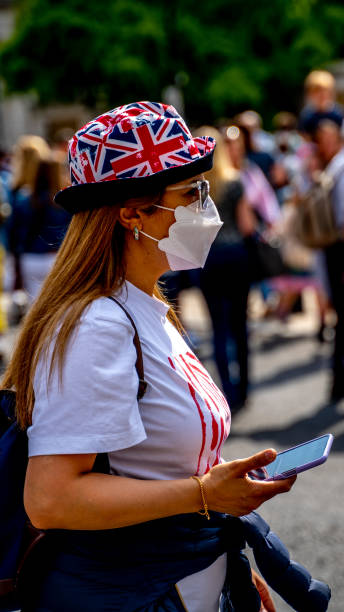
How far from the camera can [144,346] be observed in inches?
63.9

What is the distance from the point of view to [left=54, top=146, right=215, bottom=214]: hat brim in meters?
1.59

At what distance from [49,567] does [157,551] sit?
243mm

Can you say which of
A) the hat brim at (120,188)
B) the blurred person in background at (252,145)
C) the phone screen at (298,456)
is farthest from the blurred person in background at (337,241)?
the hat brim at (120,188)

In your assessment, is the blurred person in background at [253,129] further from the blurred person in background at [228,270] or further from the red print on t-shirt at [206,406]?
the red print on t-shirt at [206,406]

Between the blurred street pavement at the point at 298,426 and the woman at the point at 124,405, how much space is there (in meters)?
1.60

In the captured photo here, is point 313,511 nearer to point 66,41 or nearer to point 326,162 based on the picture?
point 326,162

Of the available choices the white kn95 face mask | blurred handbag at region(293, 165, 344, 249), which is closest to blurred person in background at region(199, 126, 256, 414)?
blurred handbag at region(293, 165, 344, 249)

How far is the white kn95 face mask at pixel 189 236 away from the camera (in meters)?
1.74

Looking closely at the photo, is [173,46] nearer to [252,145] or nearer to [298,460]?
[252,145]

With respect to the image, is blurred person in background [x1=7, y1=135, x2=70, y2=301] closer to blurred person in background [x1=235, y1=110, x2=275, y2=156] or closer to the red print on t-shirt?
blurred person in background [x1=235, y1=110, x2=275, y2=156]

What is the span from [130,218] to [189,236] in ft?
0.59

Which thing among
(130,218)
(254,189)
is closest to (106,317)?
(130,218)

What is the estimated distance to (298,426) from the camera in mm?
5094

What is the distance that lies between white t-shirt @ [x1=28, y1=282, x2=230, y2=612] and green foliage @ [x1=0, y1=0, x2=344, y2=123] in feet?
78.8
